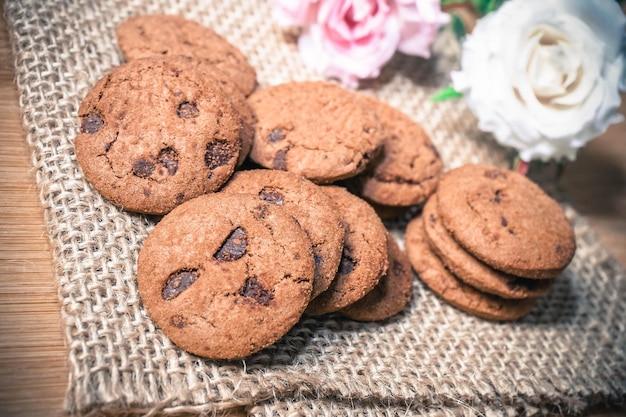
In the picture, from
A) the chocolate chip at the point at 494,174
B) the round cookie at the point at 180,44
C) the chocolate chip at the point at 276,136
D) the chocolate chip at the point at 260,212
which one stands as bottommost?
the chocolate chip at the point at 494,174

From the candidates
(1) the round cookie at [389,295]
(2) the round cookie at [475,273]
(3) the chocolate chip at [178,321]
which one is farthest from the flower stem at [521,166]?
(3) the chocolate chip at [178,321]

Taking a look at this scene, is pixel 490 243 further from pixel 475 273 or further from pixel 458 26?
pixel 458 26

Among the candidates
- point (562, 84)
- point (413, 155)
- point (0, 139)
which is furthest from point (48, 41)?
point (562, 84)

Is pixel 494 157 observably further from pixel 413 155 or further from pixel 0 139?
pixel 0 139

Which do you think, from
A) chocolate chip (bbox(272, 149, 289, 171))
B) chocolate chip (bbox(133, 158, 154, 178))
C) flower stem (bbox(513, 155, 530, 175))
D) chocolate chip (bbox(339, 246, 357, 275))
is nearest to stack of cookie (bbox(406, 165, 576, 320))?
flower stem (bbox(513, 155, 530, 175))

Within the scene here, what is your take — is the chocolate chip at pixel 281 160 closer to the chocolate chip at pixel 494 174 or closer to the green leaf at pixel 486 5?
the chocolate chip at pixel 494 174
